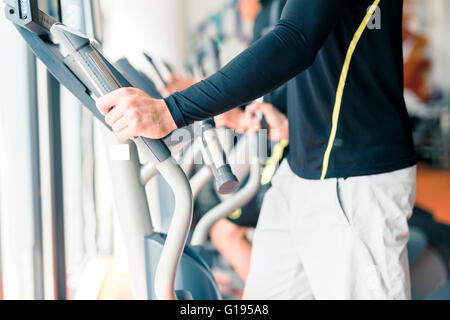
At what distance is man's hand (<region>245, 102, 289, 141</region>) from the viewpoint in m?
1.48

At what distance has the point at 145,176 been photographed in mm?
1237

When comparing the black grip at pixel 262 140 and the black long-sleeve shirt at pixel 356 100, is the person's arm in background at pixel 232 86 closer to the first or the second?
the black long-sleeve shirt at pixel 356 100

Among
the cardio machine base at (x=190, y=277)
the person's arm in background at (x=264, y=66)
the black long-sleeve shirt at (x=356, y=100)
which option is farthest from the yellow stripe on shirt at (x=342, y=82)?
the cardio machine base at (x=190, y=277)

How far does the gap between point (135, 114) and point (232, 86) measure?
196 mm

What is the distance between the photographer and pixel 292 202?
51.6 inches

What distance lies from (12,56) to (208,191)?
133 centimetres

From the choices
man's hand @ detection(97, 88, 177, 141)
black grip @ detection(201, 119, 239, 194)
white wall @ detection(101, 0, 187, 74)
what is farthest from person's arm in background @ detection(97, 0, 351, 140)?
white wall @ detection(101, 0, 187, 74)

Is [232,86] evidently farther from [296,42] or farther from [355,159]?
[355,159]

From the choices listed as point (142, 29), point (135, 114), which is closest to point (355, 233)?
point (135, 114)

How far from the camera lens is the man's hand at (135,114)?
815mm

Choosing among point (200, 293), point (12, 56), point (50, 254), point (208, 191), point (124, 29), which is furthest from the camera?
point (124, 29)
